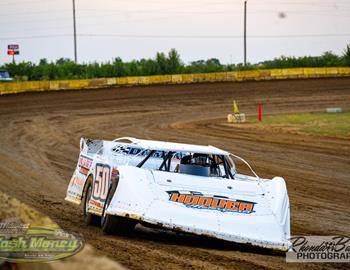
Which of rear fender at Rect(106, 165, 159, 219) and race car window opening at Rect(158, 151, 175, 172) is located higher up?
race car window opening at Rect(158, 151, 175, 172)

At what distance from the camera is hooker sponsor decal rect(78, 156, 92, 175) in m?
12.1

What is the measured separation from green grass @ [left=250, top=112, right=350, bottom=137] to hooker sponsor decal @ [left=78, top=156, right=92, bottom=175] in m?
14.0

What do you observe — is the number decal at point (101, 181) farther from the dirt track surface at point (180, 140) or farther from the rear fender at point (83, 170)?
the rear fender at point (83, 170)

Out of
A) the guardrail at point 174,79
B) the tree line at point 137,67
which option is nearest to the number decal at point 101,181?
the guardrail at point 174,79

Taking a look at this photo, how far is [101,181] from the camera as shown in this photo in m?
11.0

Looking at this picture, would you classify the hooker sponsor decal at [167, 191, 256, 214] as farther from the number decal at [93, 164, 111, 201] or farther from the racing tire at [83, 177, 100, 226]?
the racing tire at [83, 177, 100, 226]

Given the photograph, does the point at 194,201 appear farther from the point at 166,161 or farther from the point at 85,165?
the point at 85,165

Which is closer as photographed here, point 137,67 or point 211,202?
point 211,202

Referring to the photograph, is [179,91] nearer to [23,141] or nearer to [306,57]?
[23,141]

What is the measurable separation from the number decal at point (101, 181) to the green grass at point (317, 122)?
15.0m

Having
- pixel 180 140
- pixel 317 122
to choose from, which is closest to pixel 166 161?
pixel 180 140

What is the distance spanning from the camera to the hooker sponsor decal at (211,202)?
9.61 metres

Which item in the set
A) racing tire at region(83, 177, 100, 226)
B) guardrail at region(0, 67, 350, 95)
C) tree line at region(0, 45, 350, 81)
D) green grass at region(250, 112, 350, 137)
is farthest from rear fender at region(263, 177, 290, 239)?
tree line at region(0, 45, 350, 81)

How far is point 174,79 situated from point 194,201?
4014cm
